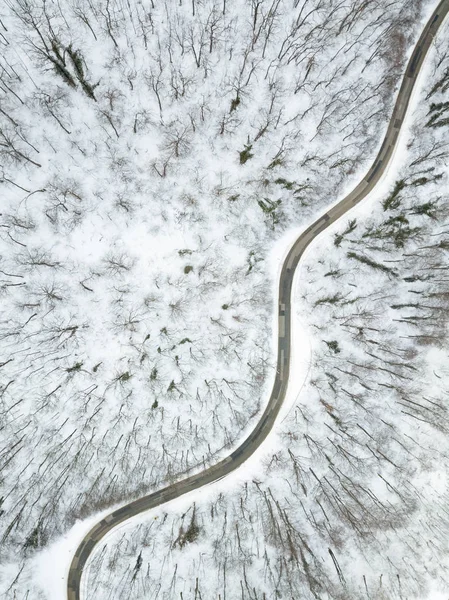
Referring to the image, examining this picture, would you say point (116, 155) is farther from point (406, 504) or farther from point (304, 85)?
point (406, 504)

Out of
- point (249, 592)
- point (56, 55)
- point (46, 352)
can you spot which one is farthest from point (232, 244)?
point (249, 592)

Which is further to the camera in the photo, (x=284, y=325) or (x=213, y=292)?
(x=284, y=325)

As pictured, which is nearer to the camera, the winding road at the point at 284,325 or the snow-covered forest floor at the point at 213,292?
the snow-covered forest floor at the point at 213,292

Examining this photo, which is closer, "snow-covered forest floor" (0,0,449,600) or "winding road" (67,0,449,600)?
"snow-covered forest floor" (0,0,449,600)

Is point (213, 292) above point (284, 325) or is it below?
above
